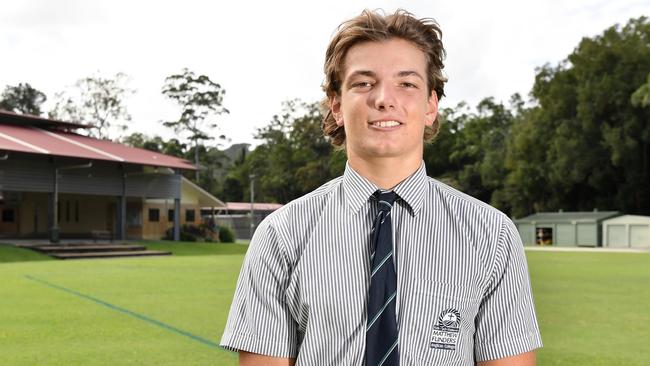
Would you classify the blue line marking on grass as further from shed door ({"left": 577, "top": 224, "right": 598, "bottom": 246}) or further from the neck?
shed door ({"left": 577, "top": 224, "right": 598, "bottom": 246})

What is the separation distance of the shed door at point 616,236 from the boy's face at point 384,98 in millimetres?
58209

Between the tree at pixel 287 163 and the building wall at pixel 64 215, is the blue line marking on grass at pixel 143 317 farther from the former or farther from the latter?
the tree at pixel 287 163

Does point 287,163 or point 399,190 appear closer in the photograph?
point 399,190

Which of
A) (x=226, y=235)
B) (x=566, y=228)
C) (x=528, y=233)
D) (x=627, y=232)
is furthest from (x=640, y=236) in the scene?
(x=226, y=235)

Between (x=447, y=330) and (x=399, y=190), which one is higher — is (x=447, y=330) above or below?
below

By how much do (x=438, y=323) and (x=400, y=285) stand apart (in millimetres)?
154

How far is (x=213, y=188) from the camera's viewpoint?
87.5 metres

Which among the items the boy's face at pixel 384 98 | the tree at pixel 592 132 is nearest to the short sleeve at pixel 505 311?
the boy's face at pixel 384 98

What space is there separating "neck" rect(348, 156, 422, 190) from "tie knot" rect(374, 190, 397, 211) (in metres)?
0.04

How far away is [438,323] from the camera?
7.59 feet

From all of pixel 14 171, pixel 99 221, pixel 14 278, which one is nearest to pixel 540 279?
pixel 14 278

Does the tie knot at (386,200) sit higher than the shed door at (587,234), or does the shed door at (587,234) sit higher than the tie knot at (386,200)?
the tie knot at (386,200)

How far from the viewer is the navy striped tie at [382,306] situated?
88.9 inches

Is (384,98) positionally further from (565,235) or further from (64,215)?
(565,235)
